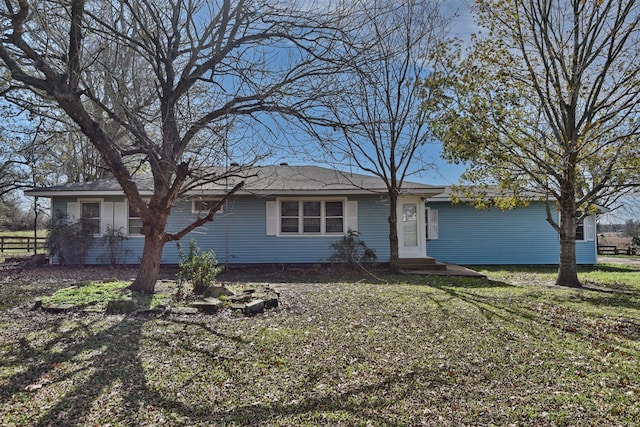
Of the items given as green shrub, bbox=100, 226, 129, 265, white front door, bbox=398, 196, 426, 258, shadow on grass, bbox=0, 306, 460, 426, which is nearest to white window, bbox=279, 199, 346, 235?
white front door, bbox=398, 196, 426, 258

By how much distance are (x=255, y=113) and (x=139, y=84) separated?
2392mm

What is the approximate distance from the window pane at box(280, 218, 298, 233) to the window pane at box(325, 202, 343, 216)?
3.55 feet

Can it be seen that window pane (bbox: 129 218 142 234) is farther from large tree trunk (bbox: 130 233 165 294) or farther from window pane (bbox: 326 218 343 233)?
large tree trunk (bbox: 130 233 165 294)

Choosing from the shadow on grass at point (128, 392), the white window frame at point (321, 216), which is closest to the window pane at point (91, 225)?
the white window frame at point (321, 216)

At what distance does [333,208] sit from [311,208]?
0.72 meters

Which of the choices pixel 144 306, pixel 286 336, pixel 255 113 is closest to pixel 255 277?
pixel 144 306

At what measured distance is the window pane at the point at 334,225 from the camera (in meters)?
13.3

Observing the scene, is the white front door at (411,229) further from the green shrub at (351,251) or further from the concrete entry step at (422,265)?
the green shrub at (351,251)

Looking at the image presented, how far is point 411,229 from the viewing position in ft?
44.2

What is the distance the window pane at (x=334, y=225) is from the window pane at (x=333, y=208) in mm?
195

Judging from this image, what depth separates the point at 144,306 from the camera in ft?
20.9

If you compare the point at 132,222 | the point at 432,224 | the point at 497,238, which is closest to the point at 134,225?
the point at 132,222

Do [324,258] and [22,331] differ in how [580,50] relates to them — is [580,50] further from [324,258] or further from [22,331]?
[22,331]

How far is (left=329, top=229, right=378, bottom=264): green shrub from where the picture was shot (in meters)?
12.9
